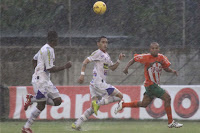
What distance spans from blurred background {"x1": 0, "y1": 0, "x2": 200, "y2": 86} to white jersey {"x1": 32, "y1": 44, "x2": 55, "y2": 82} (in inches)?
238

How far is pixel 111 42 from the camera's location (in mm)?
15961

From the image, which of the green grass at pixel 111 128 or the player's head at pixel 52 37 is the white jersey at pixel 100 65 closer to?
the green grass at pixel 111 128

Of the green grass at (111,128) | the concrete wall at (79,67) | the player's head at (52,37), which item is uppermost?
the player's head at (52,37)

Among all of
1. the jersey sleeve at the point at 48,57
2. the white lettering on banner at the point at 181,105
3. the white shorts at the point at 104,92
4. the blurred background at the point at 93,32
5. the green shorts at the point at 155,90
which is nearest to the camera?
the jersey sleeve at the point at 48,57

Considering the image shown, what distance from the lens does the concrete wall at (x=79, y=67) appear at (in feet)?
49.8

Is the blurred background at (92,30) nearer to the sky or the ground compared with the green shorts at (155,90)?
nearer to the sky

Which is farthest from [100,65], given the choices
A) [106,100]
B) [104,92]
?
[106,100]

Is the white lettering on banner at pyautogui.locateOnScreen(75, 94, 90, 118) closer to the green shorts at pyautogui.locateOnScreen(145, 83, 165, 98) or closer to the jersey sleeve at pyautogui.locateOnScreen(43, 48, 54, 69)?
the green shorts at pyautogui.locateOnScreen(145, 83, 165, 98)

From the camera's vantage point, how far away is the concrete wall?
15.2 meters

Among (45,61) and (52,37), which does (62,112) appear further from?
(52,37)

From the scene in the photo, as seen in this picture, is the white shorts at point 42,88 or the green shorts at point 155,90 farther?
the green shorts at point 155,90

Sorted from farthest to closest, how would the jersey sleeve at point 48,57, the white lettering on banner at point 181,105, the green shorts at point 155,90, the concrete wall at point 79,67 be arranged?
the concrete wall at point 79,67 → the white lettering on banner at point 181,105 → the green shorts at point 155,90 → the jersey sleeve at point 48,57

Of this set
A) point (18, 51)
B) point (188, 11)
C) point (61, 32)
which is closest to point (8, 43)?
point (18, 51)

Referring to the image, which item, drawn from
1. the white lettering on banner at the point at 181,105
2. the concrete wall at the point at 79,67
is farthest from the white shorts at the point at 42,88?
the concrete wall at the point at 79,67
